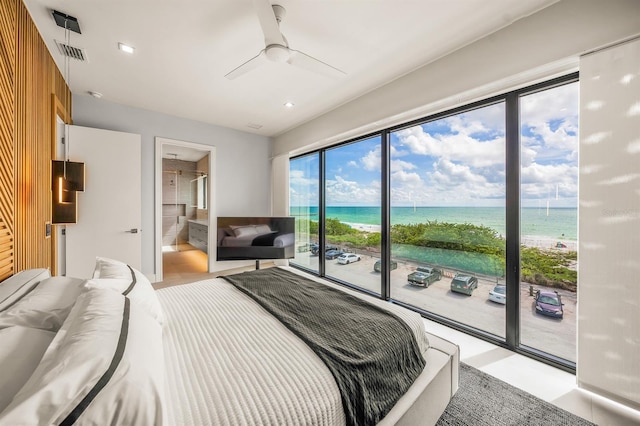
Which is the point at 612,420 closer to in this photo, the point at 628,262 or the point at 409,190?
the point at 628,262

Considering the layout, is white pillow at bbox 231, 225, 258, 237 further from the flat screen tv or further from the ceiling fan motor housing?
the ceiling fan motor housing

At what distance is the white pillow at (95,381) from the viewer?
548 mm

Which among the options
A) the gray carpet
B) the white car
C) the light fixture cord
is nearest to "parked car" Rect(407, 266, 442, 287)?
the white car

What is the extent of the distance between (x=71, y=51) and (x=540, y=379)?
15.2 ft

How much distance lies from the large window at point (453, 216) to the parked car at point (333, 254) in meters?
1.09

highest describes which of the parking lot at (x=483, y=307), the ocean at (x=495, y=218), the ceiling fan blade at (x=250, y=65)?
the ceiling fan blade at (x=250, y=65)

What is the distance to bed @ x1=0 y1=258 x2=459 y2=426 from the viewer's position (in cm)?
61

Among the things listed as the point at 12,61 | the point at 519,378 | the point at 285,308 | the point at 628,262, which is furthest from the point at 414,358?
the point at 12,61

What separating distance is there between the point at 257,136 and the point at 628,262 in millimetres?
4880

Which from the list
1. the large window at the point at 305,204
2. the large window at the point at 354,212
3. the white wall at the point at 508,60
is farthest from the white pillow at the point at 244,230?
the white wall at the point at 508,60

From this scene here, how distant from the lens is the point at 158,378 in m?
0.74

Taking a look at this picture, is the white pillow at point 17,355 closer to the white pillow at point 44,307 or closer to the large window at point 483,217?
the white pillow at point 44,307

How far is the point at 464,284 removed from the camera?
260 centimetres

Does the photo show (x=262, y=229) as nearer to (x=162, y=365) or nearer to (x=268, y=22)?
(x=268, y=22)
